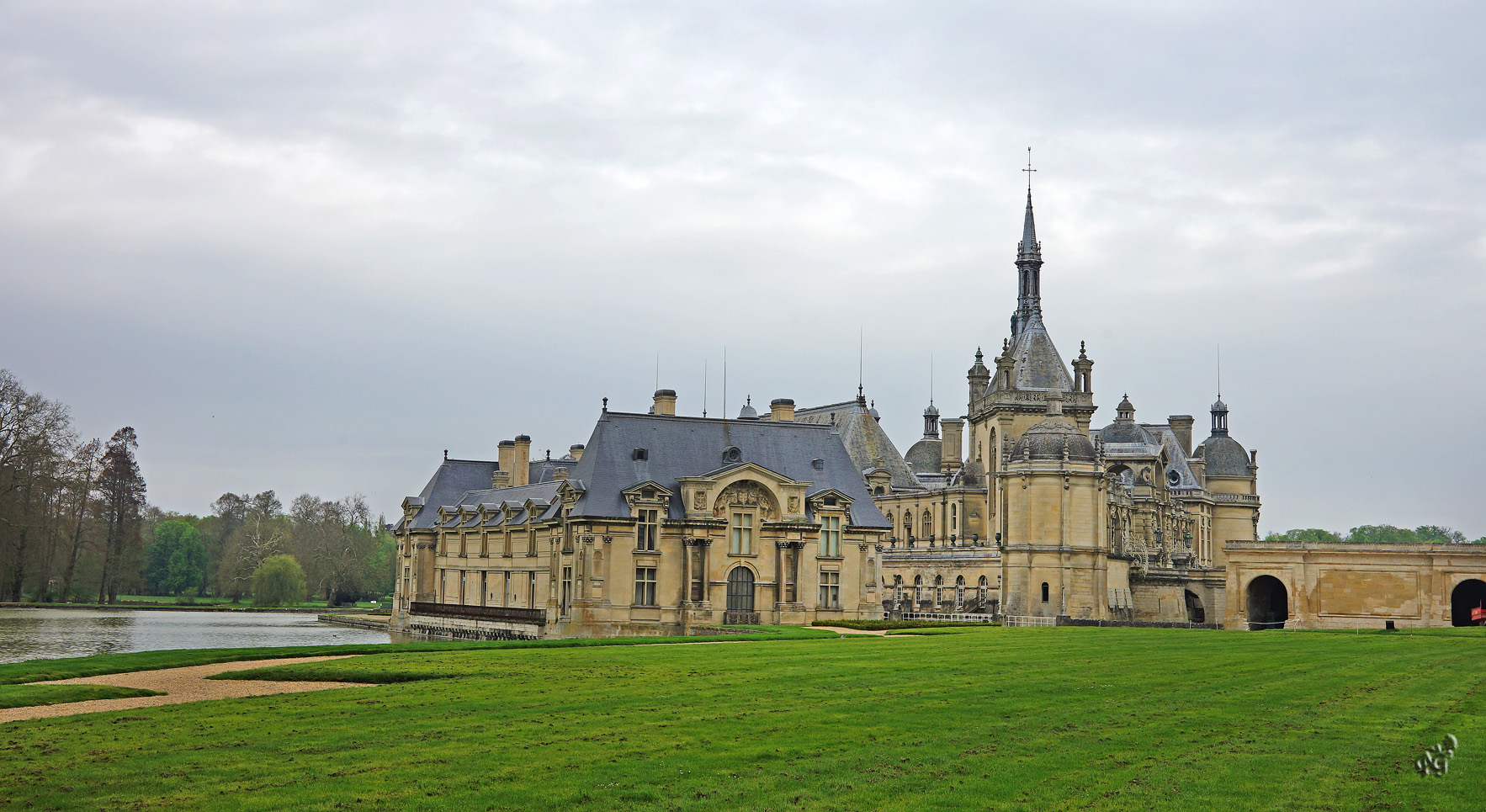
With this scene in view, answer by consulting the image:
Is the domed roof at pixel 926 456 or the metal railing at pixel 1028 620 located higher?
the domed roof at pixel 926 456

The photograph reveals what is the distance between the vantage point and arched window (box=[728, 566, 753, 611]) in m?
60.8

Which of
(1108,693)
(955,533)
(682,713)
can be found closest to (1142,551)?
(955,533)

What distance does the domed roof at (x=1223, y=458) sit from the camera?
117 metres

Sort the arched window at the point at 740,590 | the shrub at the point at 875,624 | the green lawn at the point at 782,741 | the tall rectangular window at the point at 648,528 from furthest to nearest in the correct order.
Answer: the arched window at the point at 740,590 < the tall rectangular window at the point at 648,528 < the shrub at the point at 875,624 < the green lawn at the point at 782,741

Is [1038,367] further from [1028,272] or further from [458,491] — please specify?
[458,491]

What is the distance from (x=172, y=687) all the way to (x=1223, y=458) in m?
107

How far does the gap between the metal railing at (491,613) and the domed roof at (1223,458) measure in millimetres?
71265

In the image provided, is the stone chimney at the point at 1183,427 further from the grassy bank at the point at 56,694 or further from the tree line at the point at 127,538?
the grassy bank at the point at 56,694

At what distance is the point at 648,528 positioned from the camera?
196ft

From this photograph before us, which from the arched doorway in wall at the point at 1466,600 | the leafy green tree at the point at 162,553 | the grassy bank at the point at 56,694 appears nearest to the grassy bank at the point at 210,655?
the grassy bank at the point at 56,694

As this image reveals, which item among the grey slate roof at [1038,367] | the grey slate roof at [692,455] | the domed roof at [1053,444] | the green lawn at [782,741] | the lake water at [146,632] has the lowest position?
the lake water at [146,632]

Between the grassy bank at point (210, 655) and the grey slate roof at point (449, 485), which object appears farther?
the grey slate roof at point (449, 485)

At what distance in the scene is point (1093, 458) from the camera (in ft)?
250

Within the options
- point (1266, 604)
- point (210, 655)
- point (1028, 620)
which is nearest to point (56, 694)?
point (210, 655)
